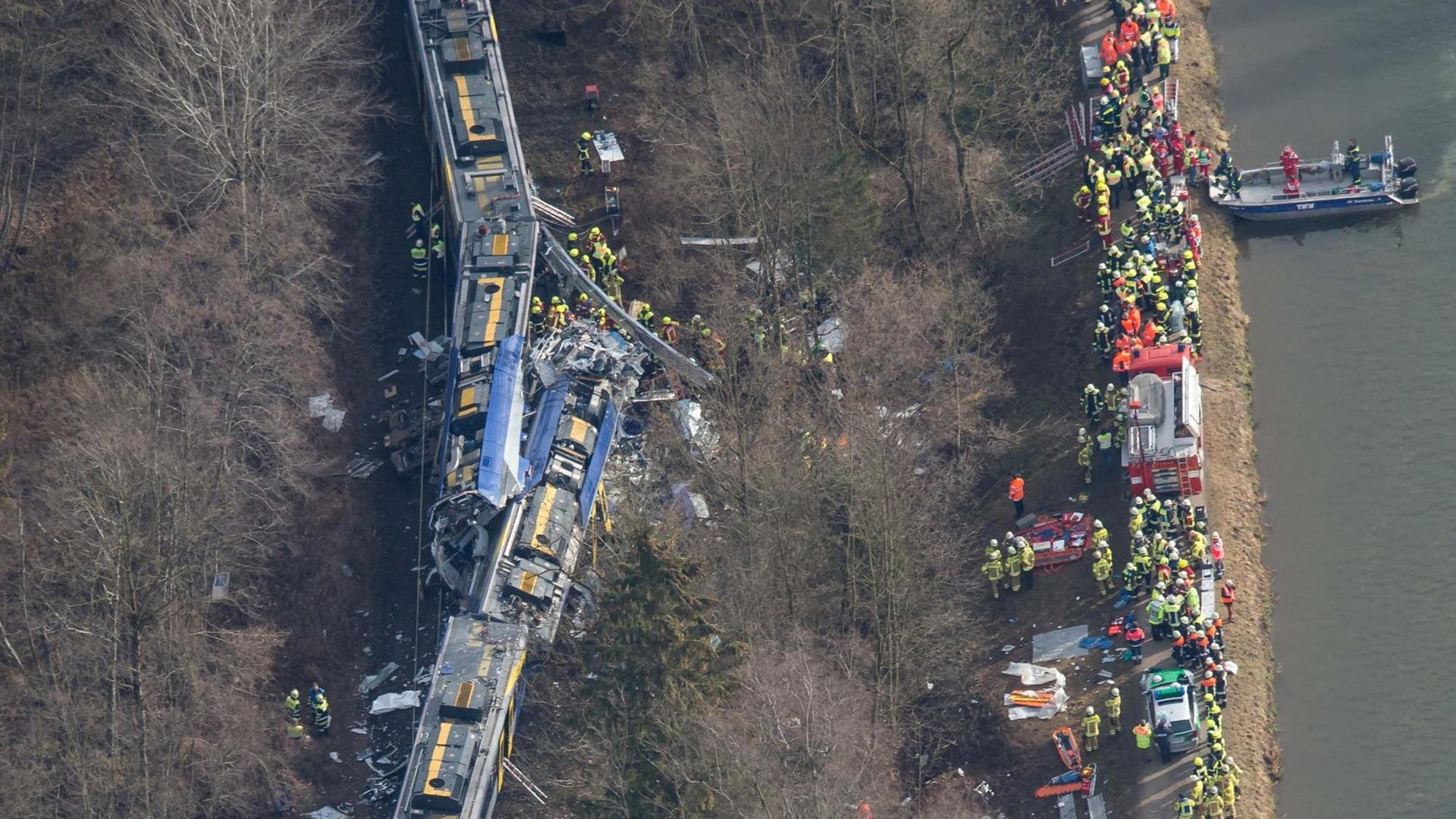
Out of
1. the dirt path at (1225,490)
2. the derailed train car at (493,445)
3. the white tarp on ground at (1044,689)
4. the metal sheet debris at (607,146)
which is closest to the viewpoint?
the dirt path at (1225,490)

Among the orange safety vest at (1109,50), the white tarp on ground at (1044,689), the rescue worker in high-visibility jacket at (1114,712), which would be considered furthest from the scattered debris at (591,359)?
the rescue worker in high-visibility jacket at (1114,712)

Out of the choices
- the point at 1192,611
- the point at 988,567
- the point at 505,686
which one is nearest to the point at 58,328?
the point at 505,686

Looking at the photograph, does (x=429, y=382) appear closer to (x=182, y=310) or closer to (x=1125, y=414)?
(x=182, y=310)

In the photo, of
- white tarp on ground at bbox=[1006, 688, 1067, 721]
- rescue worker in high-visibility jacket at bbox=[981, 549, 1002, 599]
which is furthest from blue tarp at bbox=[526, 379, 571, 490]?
white tarp on ground at bbox=[1006, 688, 1067, 721]

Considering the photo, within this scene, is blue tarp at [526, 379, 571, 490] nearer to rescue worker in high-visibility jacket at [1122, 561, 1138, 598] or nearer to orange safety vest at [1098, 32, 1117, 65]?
rescue worker in high-visibility jacket at [1122, 561, 1138, 598]

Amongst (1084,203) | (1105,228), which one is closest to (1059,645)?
(1105,228)

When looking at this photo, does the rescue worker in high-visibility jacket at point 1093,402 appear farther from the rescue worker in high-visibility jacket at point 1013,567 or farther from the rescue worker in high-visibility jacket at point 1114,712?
the rescue worker in high-visibility jacket at point 1114,712
